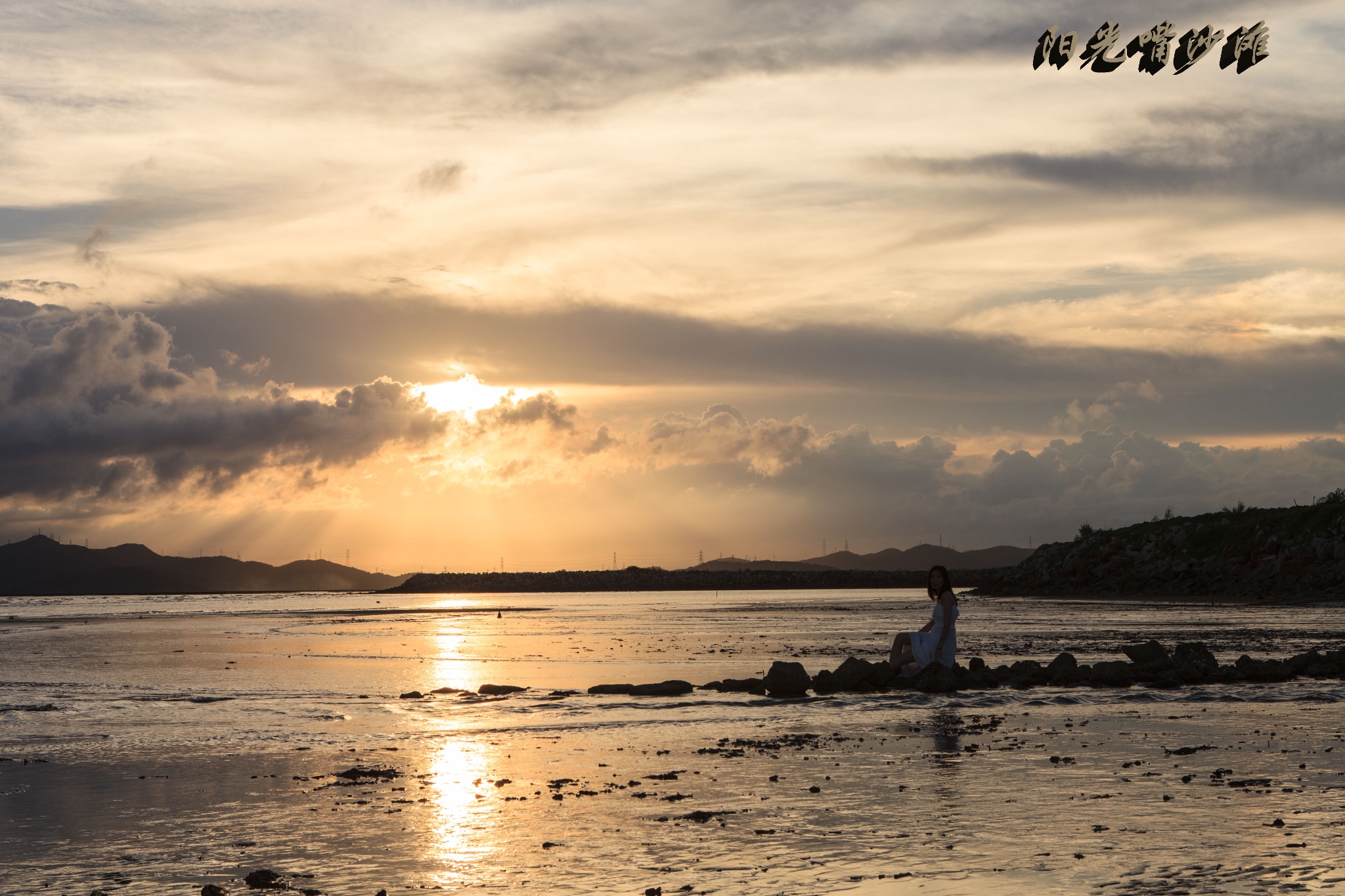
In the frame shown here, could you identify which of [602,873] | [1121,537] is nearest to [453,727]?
[602,873]

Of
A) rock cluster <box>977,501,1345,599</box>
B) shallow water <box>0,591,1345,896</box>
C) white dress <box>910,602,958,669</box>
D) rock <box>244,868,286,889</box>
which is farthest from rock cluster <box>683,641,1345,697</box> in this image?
rock cluster <box>977,501,1345,599</box>

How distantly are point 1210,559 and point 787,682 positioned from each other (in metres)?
80.1

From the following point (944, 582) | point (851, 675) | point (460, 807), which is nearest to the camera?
point (460, 807)

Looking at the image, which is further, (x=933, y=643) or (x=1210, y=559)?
(x=1210, y=559)

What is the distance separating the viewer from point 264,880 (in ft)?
35.9

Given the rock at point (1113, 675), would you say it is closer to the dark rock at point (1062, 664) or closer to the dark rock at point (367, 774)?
the dark rock at point (1062, 664)

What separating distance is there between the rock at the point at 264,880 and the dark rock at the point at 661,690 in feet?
55.7

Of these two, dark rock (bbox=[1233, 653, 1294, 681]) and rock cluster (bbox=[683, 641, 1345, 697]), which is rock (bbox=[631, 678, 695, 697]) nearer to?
rock cluster (bbox=[683, 641, 1345, 697])

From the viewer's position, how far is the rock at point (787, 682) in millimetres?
27203

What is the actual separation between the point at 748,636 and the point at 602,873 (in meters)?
44.0

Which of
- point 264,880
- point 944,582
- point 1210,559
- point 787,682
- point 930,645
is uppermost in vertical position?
point 944,582

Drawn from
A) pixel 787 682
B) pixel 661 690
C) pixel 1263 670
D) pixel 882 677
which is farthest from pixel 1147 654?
pixel 661 690

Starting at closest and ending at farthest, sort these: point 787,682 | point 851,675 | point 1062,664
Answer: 1. point 787,682
2. point 851,675
3. point 1062,664

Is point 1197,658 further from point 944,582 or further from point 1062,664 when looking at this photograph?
point 944,582
